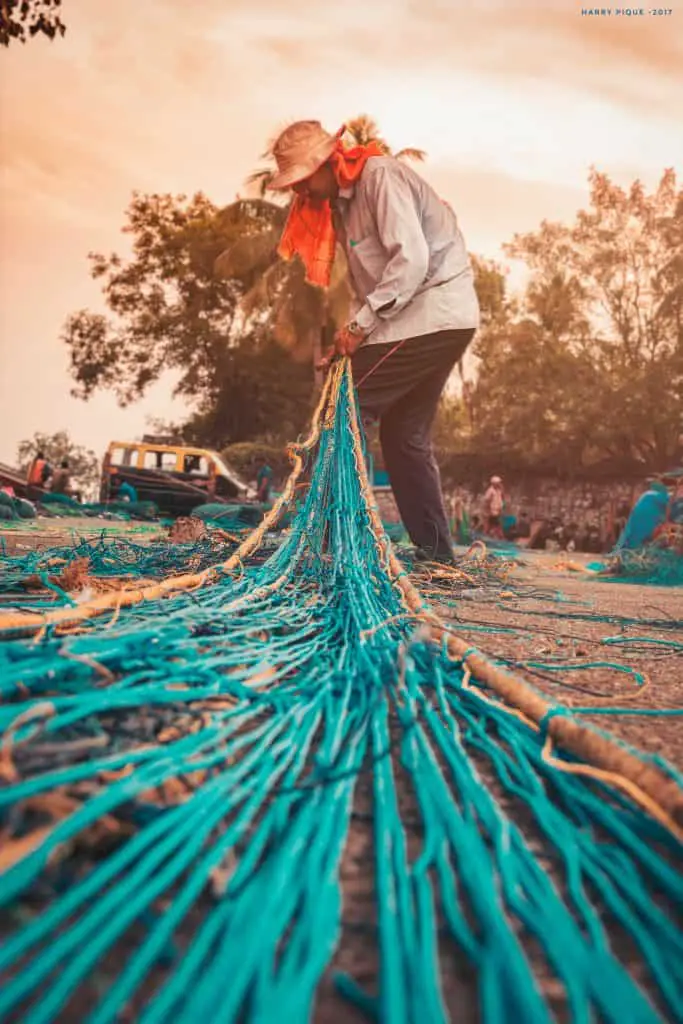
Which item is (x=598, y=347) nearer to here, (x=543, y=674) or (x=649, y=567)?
(x=649, y=567)

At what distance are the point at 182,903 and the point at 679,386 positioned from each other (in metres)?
22.5

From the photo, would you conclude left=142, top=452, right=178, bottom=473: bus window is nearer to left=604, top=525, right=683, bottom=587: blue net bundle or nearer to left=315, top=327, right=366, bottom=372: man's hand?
left=604, top=525, right=683, bottom=587: blue net bundle

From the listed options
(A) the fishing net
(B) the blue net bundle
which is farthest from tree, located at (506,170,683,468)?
(A) the fishing net

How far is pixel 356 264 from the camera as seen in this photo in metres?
3.96

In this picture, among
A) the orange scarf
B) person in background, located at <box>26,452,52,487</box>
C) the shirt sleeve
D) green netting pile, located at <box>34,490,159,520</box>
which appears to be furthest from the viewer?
person in background, located at <box>26,452,52,487</box>

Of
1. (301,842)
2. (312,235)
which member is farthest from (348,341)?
(301,842)

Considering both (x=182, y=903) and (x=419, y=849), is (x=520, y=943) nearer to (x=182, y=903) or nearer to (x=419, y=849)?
(x=419, y=849)

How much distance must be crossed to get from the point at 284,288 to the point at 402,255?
17.2m

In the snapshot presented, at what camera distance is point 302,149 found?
12.4 feet

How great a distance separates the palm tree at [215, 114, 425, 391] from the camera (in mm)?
19203

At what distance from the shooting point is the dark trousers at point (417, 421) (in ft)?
12.6

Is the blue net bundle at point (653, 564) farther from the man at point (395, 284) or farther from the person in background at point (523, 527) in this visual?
the person in background at point (523, 527)

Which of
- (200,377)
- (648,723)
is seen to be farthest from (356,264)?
(200,377)

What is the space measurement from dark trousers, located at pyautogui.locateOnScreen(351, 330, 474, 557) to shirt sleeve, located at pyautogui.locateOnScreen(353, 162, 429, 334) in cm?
27
